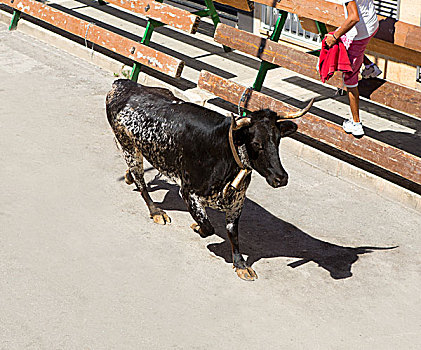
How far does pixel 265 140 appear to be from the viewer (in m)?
5.37

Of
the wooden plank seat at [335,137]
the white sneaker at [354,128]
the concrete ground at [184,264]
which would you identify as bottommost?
the concrete ground at [184,264]

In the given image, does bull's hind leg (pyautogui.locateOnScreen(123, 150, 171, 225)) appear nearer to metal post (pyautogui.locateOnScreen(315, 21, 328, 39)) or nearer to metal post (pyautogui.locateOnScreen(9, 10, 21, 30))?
metal post (pyautogui.locateOnScreen(315, 21, 328, 39))

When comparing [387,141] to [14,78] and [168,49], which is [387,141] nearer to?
[168,49]

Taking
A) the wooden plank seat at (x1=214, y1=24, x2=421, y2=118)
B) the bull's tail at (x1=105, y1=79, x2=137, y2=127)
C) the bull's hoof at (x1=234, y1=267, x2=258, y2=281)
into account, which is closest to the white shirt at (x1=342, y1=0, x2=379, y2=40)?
the wooden plank seat at (x1=214, y1=24, x2=421, y2=118)

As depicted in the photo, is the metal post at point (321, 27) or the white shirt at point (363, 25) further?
the metal post at point (321, 27)

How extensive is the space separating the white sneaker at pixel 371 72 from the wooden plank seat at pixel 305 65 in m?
0.05

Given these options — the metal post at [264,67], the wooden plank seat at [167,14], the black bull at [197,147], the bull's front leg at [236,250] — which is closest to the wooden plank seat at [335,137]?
the metal post at [264,67]

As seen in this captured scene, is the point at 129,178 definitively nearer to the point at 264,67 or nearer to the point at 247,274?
the point at 247,274

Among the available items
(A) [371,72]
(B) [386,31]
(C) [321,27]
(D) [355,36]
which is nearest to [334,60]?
(D) [355,36]

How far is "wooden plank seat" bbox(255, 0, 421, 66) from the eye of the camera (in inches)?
297

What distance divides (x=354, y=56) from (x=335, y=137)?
88 centimetres

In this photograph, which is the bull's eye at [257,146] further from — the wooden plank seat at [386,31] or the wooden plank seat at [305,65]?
the wooden plank seat at [386,31]

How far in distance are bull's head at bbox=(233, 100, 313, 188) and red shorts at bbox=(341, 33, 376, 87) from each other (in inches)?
82.3

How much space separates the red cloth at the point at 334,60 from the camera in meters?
A: 7.24
